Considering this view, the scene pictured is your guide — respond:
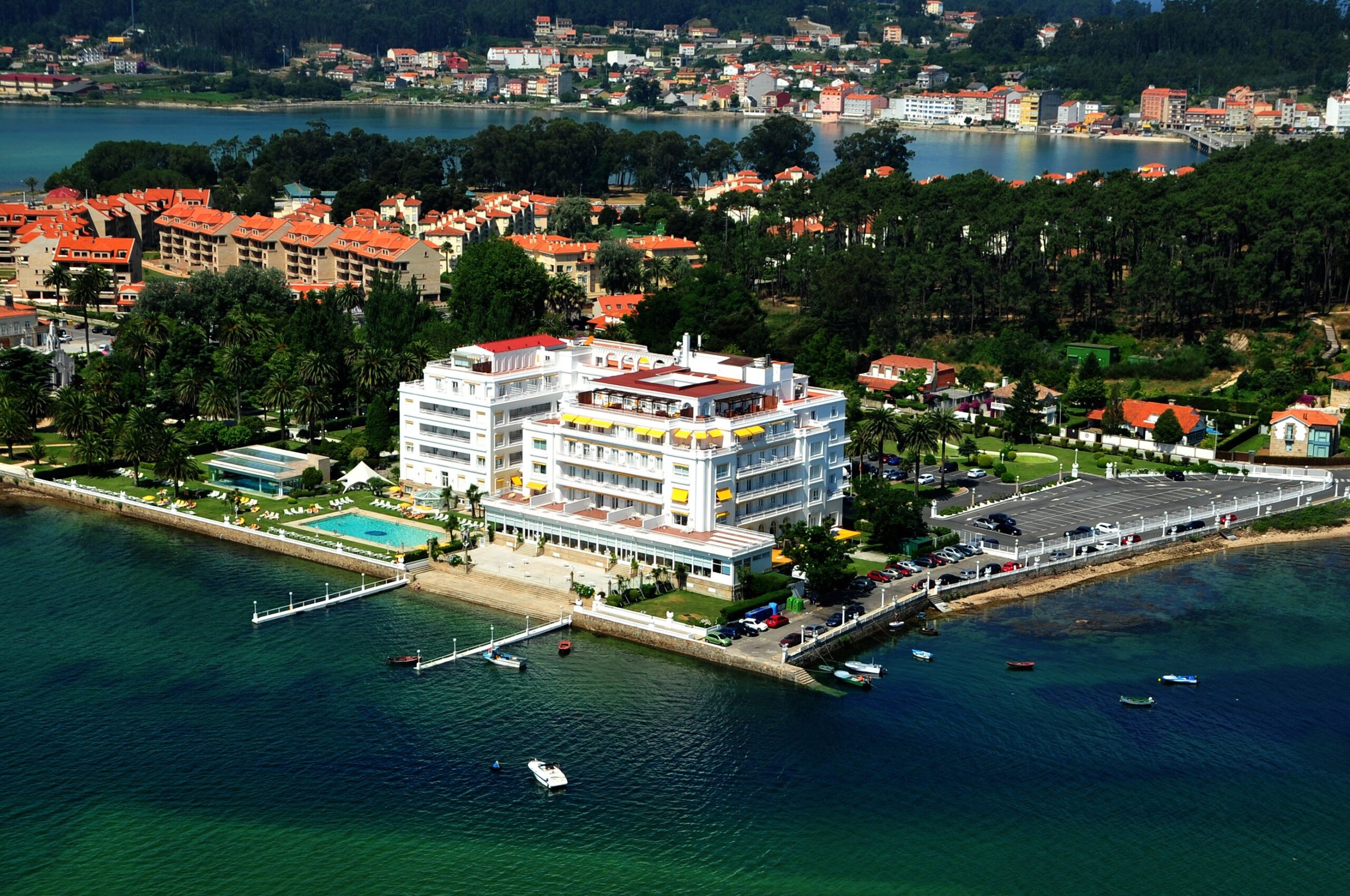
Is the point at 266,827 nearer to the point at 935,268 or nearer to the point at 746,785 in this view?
the point at 746,785

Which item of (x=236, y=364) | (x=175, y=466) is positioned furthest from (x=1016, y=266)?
(x=175, y=466)

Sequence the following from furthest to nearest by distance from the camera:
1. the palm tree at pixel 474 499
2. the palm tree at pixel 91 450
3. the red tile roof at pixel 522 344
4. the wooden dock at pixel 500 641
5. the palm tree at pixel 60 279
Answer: the palm tree at pixel 60 279 < the palm tree at pixel 91 450 < the red tile roof at pixel 522 344 < the palm tree at pixel 474 499 < the wooden dock at pixel 500 641

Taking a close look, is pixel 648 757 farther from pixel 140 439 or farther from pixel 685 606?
pixel 140 439

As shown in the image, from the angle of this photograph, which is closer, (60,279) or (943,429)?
(943,429)

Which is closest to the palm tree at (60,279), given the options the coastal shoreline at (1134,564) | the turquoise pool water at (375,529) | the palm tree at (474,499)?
the turquoise pool water at (375,529)

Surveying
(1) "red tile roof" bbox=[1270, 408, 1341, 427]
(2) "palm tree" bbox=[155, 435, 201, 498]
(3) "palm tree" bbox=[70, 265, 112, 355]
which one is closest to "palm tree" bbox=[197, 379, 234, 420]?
(2) "palm tree" bbox=[155, 435, 201, 498]

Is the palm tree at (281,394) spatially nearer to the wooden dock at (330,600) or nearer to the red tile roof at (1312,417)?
the wooden dock at (330,600)

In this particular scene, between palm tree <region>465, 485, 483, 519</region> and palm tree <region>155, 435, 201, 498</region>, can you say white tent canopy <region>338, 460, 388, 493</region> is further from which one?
palm tree <region>155, 435, 201, 498</region>
